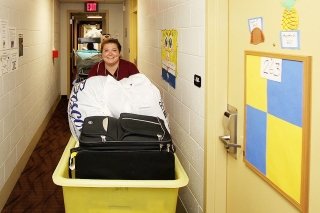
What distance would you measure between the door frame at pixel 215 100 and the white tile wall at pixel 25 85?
1.97 m

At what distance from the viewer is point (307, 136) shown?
1231mm

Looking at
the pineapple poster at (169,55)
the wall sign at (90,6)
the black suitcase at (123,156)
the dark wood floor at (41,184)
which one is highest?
the wall sign at (90,6)

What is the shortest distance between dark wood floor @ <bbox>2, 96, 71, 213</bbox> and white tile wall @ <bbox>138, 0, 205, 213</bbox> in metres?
1.26

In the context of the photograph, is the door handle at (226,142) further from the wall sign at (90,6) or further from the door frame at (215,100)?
the wall sign at (90,6)

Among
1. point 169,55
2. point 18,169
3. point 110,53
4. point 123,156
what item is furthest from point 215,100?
point 18,169

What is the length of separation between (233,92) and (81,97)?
882 millimetres

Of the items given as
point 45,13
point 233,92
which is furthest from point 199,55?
point 45,13

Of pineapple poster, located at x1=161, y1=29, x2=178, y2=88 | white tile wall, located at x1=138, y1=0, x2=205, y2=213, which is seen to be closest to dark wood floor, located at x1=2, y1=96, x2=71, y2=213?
white tile wall, located at x1=138, y1=0, x2=205, y2=213

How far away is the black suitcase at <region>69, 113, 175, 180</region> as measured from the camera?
1721 millimetres

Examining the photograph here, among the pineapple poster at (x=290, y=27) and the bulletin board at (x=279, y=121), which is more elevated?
the pineapple poster at (x=290, y=27)

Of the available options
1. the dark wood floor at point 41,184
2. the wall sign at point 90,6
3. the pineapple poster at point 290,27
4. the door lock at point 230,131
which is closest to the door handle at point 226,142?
the door lock at point 230,131

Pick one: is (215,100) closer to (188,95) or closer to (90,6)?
(188,95)

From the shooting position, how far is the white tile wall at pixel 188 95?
7.32ft

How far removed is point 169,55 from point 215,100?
46.7 inches
